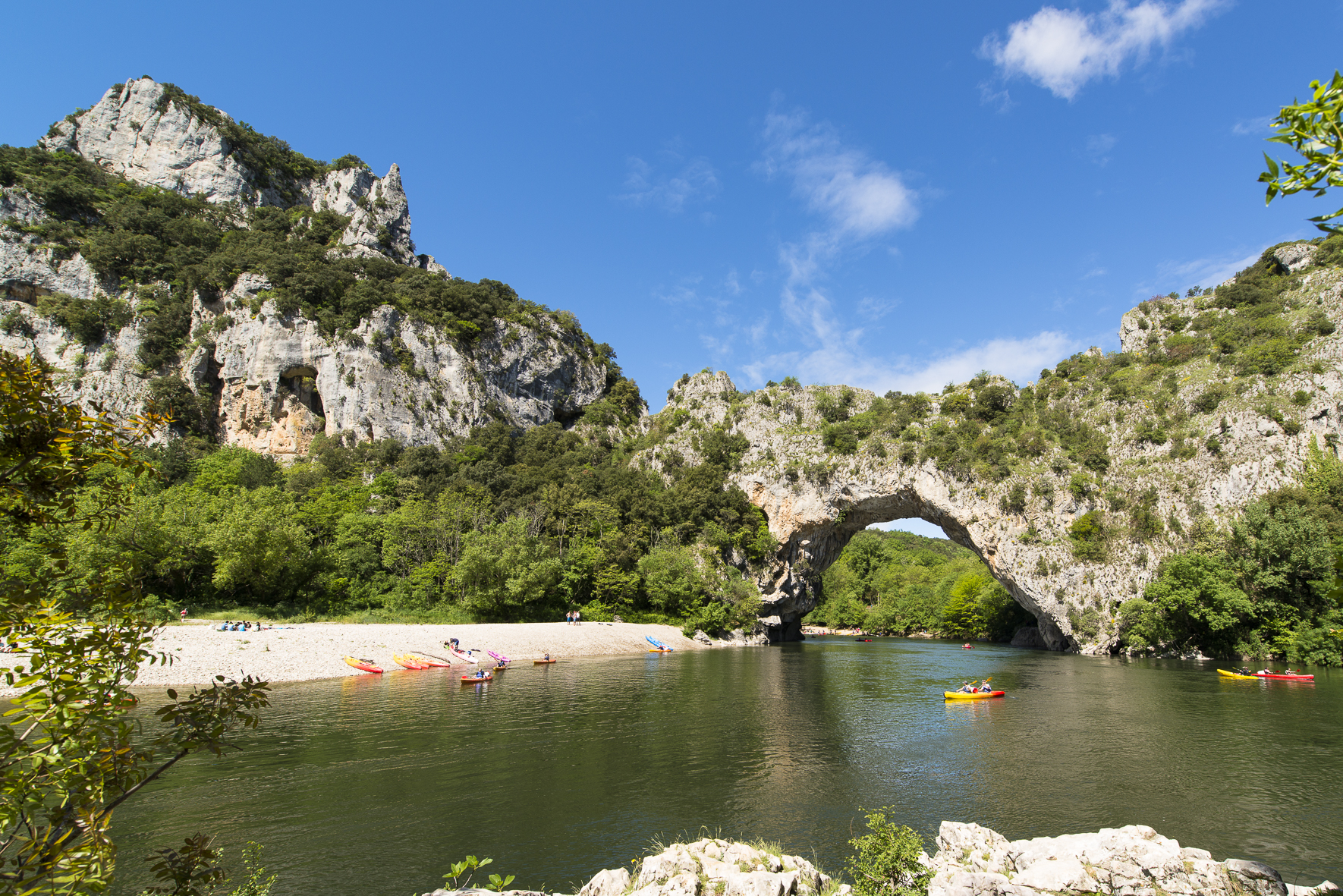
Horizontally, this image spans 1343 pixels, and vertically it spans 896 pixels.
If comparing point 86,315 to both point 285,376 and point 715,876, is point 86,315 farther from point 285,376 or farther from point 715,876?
point 715,876

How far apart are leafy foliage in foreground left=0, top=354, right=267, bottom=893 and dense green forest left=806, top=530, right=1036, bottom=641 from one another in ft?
213

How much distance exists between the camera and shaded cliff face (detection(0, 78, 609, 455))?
61.0 metres

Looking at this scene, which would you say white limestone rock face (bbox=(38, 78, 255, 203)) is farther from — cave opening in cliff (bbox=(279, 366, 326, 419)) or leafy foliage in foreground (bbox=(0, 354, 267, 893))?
leafy foliage in foreground (bbox=(0, 354, 267, 893))

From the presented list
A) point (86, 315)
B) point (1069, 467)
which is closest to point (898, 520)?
point (1069, 467)

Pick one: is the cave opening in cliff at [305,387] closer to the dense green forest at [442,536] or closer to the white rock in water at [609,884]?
the dense green forest at [442,536]

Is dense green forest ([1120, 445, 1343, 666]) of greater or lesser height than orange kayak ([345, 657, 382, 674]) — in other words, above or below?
above

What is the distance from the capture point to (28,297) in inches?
2399

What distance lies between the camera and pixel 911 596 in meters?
80.4

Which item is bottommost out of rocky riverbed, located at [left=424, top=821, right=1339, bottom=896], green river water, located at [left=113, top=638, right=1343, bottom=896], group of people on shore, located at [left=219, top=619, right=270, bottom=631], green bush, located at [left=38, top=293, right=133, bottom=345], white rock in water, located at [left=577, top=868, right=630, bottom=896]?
green river water, located at [left=113, top=638, right=1343, bottom=896]

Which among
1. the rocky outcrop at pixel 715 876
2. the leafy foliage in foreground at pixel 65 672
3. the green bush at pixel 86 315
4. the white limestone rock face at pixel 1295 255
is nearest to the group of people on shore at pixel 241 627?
the rocky outcrop at pixel 715 876

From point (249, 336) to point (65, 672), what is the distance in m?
74.2

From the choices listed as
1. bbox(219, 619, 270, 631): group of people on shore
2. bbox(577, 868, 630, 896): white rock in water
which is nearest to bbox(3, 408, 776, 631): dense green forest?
bbox(219, 619, 270, 631): group of people on shore

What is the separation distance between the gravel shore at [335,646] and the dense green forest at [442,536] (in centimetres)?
441

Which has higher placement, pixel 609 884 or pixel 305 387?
pixel 305 387
